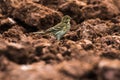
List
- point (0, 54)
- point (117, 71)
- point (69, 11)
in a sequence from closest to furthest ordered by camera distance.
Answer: point (117, 71)
point (0, 54)
point (69, 11)

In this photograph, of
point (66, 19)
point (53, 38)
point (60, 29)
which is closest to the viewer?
point (53, 38)

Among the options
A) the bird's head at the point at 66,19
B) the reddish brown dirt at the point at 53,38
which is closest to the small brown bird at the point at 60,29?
the bird's head at the point at 66,19

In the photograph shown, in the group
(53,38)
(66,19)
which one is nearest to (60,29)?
(66,19)

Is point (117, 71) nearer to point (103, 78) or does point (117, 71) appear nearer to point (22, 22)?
point (103, 78)

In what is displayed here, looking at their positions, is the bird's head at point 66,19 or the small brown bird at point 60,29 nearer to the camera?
the small brown bird at point 60,29

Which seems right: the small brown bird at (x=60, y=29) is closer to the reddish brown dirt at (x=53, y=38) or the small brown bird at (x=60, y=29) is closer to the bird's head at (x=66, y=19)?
the bird's head at (x=66, y=19)

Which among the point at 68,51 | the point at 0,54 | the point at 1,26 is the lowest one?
the point at 1,26

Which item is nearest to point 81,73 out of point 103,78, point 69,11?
point 103,78

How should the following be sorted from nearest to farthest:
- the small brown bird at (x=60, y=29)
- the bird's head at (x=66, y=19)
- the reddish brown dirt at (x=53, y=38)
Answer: the reddish brown dirt at (x=53, y=38)
the small brown bird at (x=60, y=29)
the bird's head at (x=66, y=19)

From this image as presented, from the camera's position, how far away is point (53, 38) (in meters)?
10.3

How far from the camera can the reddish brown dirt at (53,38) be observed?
556 centimetres

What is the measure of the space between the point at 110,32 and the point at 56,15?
4.23 feet

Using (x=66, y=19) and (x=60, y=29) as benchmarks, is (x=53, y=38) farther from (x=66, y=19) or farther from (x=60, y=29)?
(x=66, y=19)

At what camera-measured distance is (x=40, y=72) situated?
532 centimetres
